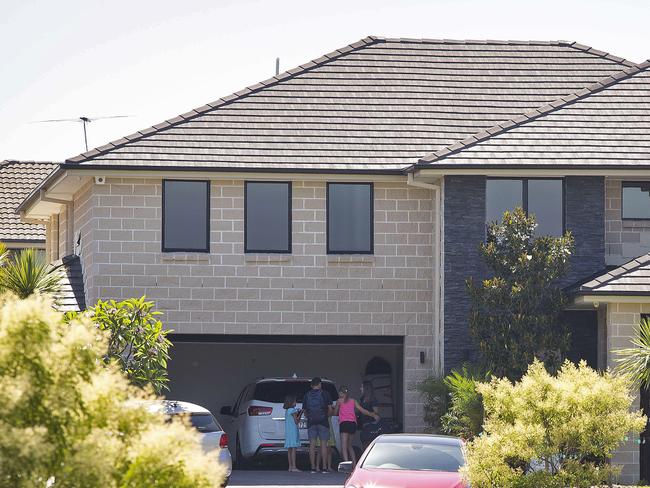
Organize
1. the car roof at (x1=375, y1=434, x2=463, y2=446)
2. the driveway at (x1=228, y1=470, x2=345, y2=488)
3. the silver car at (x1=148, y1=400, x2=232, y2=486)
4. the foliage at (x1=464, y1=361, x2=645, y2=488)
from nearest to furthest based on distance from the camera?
the foliage at (x1=464, y1=361, x2=645, y2=488) → the car roof at (x1=375, y1=434, x2=463, y2=446) → the silver car at (x1=148, y1=400, x2=232, y2=486) → the driveway at (x1=228, y1=470, x2=345, y2=488)

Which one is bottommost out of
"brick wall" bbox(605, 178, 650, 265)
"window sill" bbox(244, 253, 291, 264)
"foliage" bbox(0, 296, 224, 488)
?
"foliage" bbox(0, 296, 224, 488)

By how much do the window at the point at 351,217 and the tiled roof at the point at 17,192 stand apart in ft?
46.4

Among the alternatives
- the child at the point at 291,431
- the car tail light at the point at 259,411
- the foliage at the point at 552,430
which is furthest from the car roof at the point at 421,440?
the car tail light at the point at 259,411

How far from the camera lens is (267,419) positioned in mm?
26562

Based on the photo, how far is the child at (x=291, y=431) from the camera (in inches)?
1025

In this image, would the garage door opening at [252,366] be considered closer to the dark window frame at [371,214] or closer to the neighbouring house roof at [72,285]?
the neighbouring house roof at [72,285]

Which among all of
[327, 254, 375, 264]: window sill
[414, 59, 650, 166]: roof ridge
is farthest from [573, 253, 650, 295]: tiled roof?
[327, 254, 375, 264]: window sill

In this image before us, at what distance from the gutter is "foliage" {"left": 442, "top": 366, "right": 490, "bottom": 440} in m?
1.95

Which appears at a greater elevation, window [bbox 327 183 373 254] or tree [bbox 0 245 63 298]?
window [bbox 327 183 373 254]

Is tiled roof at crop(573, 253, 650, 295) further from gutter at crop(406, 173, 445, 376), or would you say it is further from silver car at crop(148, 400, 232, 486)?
silver car at crop(148, 400, 232, 486)

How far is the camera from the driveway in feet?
77.8

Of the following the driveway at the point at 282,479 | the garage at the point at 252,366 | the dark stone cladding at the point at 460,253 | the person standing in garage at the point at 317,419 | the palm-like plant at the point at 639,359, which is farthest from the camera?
the garage at the point at 252,366

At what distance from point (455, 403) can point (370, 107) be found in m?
7.94

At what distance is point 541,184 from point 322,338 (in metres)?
5.16
